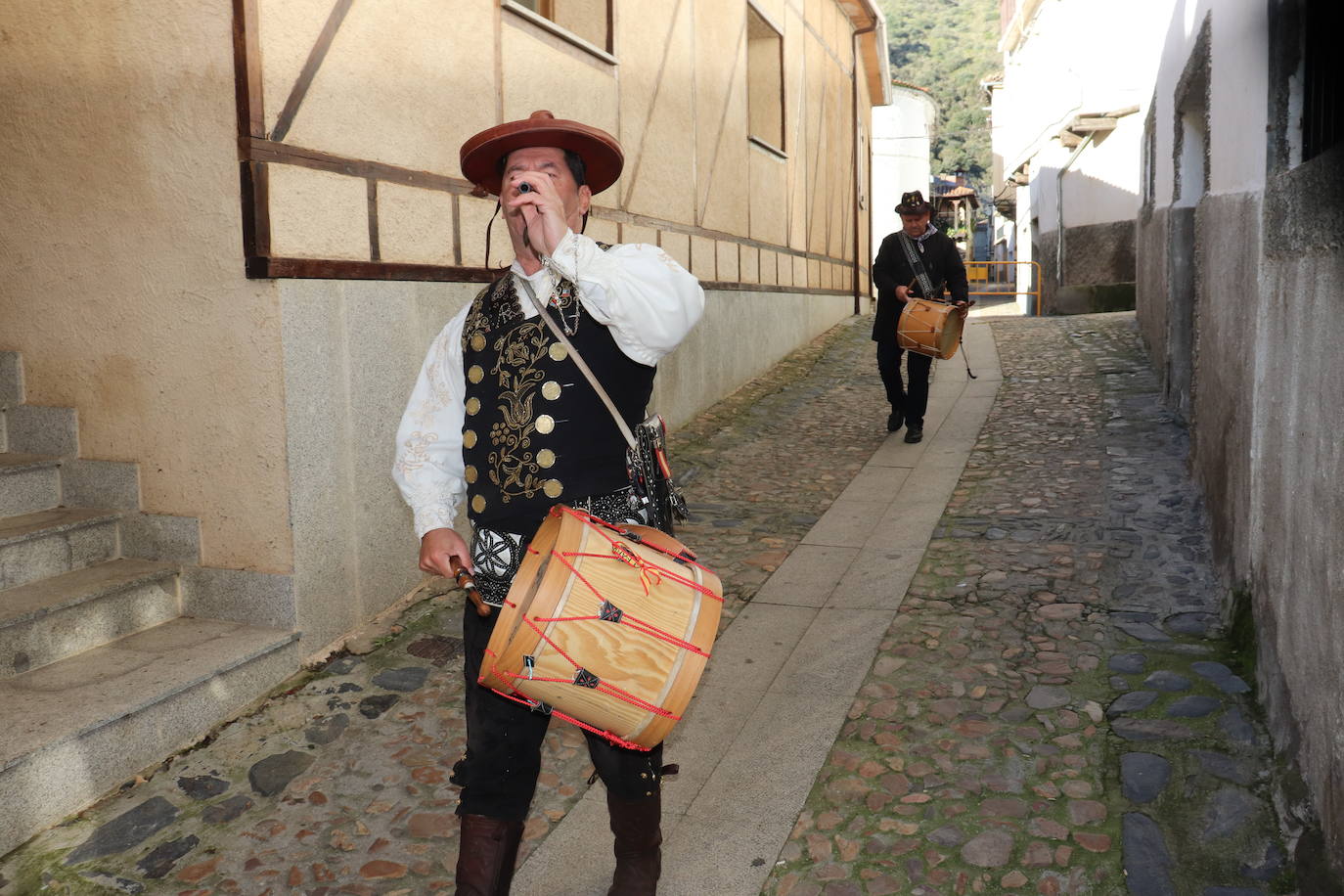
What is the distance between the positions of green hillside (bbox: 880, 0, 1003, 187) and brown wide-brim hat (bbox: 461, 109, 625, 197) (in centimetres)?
4333

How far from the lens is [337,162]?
416cm

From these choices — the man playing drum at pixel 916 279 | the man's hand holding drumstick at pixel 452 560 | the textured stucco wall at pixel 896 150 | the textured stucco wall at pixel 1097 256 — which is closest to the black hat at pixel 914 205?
the man playing drum at pixel 916 279

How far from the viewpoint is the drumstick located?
7.34ft

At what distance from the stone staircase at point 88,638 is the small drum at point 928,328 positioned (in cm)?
455

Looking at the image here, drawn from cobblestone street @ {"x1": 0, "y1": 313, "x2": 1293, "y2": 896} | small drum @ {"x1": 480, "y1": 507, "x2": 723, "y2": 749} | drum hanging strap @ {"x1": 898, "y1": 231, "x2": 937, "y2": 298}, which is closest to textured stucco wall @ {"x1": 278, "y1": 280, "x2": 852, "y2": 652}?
cobblestone street @ {"x1": 0, "y1": 313, "x2": 1293, "y2": 896}

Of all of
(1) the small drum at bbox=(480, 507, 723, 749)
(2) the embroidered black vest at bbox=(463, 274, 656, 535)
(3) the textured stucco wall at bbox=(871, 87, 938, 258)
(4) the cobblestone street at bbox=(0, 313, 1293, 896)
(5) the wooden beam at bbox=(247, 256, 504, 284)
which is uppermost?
(3) the textured stucco wall at bbox=(871, 87, 938, 258)

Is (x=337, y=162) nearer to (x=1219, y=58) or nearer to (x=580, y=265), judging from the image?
(x=580, y=265)

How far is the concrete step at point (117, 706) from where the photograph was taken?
294 centimetres

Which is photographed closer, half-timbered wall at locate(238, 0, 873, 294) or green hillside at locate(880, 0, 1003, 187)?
half-timbered wall at locate(238, 0, 873, 294)

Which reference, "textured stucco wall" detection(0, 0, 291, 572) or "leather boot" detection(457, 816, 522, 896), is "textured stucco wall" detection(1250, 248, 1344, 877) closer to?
"leather boot" detection(457, 816, 522, 896)

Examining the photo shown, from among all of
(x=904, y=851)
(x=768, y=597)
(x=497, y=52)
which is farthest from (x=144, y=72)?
(x=904, y=851)

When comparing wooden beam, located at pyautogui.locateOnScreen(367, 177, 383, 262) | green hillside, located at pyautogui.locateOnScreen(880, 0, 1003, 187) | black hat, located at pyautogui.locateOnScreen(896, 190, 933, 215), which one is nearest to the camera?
wooden beam, located at pyautogui.locateOnScreen(367, 177, 383, 262)

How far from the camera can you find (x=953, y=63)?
2494 inches

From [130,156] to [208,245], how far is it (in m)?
0.46
